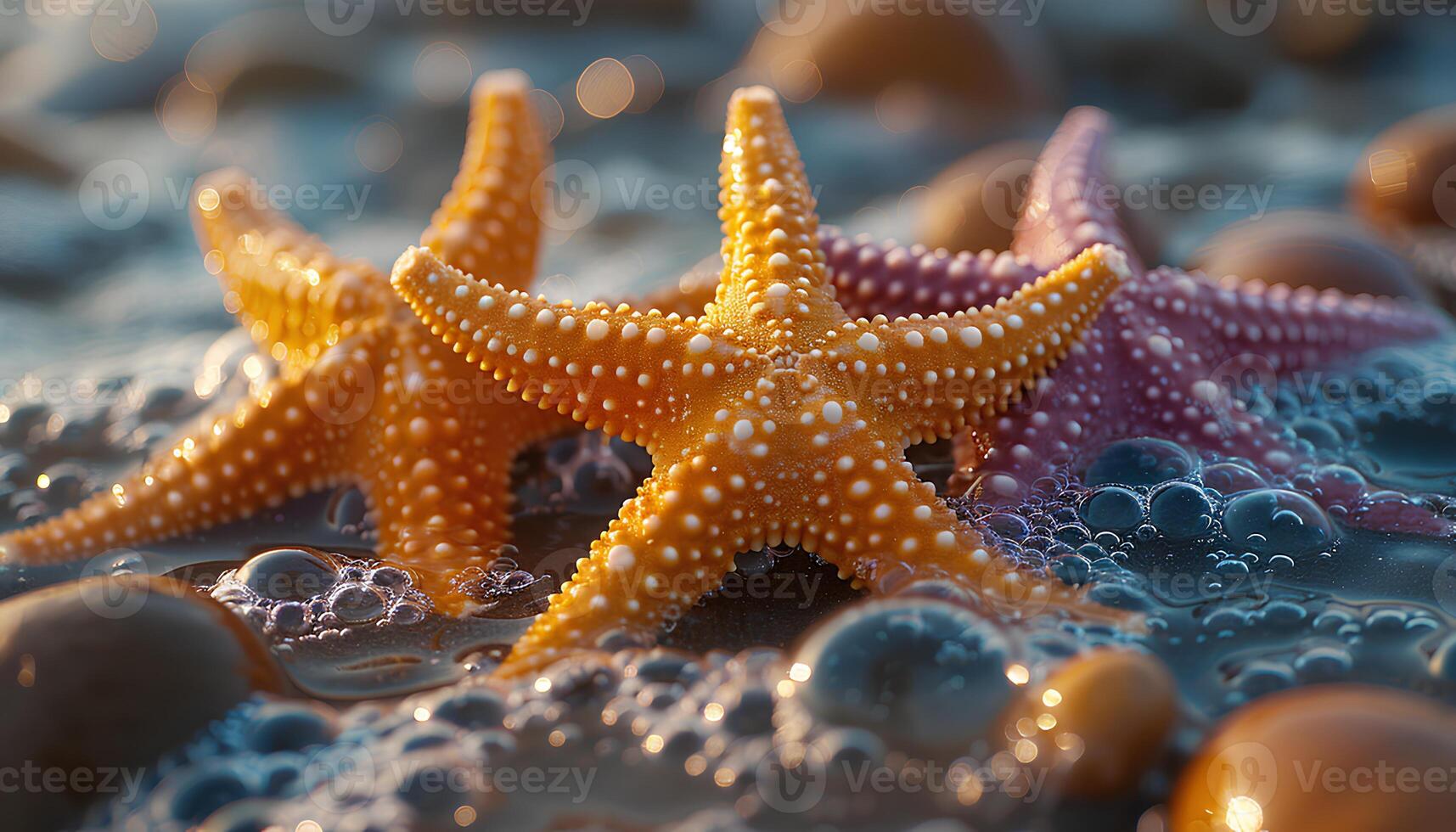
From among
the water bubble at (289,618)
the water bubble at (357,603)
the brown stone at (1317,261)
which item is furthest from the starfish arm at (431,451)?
the brown stone at (1317,261)

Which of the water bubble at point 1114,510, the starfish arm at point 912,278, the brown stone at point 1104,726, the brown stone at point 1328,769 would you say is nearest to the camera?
the brown stone at point 1328,769

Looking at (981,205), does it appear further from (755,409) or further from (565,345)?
(565,345)

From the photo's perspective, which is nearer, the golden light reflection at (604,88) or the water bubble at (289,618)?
the water bubble at (289,618)

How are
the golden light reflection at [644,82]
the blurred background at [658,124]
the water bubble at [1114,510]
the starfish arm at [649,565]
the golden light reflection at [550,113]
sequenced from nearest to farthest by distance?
1. the starfish arm at [649,565]
2. the water bubble at [1114,510]
3. the blurred background at [658,124]
4. the golden light reflection at [550,113]
5. the golden light reflection at [644,82]

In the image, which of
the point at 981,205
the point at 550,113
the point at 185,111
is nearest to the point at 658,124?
the point at 550,113

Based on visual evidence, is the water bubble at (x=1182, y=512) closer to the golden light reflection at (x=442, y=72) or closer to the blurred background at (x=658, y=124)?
the blurred background at (x=658, y=124)

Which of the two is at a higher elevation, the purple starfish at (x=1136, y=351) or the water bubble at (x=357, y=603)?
the purple starfish at (x=1136, y=351)

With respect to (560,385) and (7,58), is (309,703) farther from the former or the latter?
(7,58)
